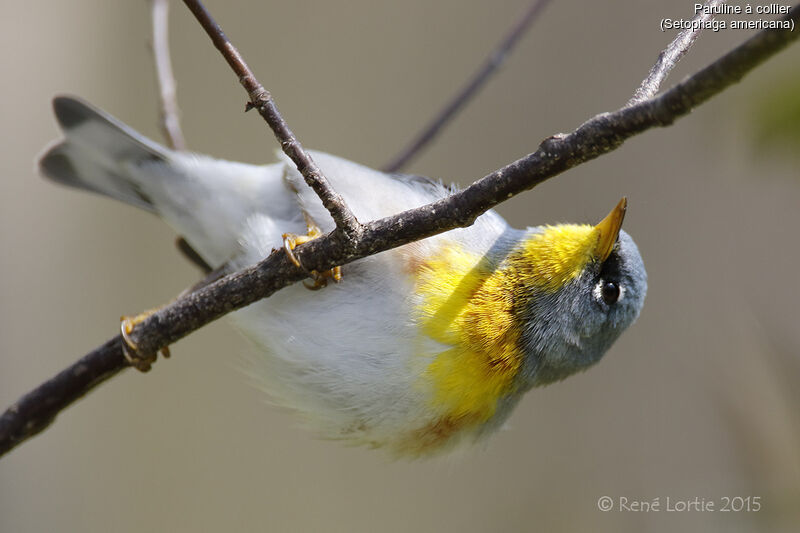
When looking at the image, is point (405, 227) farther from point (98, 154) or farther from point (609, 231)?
point (98, 154)

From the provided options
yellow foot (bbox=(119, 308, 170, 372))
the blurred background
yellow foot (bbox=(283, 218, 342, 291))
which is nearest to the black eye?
yellow foot (bbox=(283, 218, 342, 291))

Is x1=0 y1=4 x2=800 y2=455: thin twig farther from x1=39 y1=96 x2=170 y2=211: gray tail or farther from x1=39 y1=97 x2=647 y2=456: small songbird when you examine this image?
x1=39 y1=96 x2=170 y2=211: gray tail

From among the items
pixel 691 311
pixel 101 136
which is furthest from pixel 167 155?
pixel 691 311

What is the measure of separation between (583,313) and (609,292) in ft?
0.35

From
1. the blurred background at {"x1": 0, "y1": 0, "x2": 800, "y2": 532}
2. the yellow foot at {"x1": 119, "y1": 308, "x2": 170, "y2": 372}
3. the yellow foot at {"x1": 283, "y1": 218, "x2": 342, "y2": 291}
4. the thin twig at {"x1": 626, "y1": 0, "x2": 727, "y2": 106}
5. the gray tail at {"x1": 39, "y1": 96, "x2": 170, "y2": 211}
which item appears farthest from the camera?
the blurred background at {"x1": 0, "y1": 0, "x2": 800, "y2": 532}

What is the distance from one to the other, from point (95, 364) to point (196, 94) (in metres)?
2.74

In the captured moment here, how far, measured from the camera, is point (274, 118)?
1.29m

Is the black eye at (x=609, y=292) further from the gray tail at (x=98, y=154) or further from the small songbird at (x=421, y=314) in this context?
the gray tail at (x=98, y=154)

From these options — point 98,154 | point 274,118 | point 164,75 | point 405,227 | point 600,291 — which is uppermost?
point 164,75

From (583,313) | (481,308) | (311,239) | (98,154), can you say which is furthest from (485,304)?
(98,154)

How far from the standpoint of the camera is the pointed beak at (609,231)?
71.6 inches

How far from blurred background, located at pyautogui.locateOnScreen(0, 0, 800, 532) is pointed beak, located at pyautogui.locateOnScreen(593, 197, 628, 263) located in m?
1.44

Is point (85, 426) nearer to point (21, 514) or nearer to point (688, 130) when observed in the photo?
point (21, 514)

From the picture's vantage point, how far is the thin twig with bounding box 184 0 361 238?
126cm
